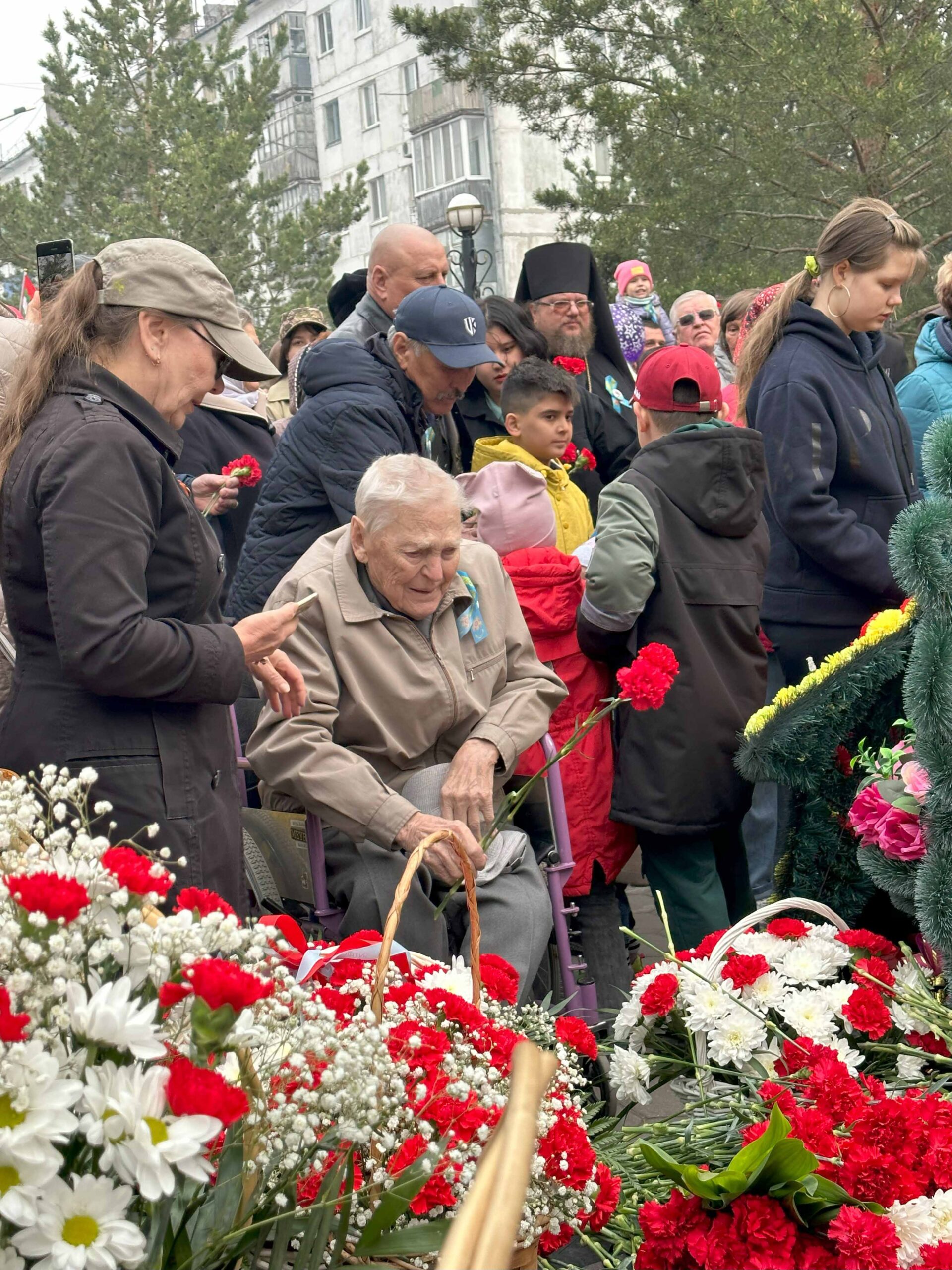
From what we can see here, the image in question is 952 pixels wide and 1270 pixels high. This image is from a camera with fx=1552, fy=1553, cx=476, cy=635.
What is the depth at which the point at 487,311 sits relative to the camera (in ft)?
18.6

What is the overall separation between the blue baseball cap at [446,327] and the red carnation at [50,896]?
3.02m

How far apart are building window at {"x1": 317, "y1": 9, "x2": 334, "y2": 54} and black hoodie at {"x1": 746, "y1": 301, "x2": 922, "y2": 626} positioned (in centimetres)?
4367

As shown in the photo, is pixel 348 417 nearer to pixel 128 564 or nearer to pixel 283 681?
pixel 283 681

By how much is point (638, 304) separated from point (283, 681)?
502 centimetres

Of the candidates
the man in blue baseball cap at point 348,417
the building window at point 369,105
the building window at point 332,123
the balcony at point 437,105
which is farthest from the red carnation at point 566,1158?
the building window at point 332,123

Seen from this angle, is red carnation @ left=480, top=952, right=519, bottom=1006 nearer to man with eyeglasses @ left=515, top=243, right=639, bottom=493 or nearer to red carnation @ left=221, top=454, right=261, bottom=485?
red carnation @ left=221, top=454, right=261, bottom=485

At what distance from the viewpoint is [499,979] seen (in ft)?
7.53

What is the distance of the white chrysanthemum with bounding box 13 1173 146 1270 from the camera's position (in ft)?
3.72

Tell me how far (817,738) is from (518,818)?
3.50 ft

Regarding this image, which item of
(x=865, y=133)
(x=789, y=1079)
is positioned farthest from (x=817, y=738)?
(x=865, y=133)

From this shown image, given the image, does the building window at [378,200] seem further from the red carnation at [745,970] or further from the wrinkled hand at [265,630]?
the red carnation at [745,970]

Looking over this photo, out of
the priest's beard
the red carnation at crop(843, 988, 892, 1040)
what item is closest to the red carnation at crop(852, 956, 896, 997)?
the red carnation at crop(843, 988, 892, 1040)

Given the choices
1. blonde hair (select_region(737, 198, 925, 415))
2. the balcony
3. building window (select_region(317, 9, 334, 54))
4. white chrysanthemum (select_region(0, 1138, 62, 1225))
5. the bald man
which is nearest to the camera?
white chrysanthemum (select_region(0, 1138, 62, 1225))

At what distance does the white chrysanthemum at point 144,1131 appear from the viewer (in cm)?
111
